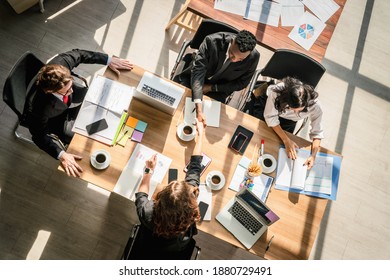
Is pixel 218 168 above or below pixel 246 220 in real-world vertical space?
above

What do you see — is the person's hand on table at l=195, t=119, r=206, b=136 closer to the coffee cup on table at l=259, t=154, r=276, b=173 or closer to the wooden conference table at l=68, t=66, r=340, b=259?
the wooden conference table at l=68, t=66, r=340, b=259

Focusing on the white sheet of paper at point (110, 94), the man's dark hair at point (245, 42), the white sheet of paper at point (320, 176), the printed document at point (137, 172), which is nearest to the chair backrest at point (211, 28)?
the man's dark hair at point (245, 42)

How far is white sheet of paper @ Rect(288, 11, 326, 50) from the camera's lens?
3.13 metres

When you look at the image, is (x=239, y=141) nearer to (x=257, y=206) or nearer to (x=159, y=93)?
(x=257, y=206)

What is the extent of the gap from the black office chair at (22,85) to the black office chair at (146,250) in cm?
111

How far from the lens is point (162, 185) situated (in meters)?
2.45

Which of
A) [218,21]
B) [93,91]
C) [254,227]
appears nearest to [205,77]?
[218,21]

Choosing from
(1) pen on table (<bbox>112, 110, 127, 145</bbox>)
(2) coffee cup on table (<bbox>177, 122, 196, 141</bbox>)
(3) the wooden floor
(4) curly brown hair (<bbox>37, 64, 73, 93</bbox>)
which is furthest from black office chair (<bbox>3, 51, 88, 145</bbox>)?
(2) coffee cup on table (<bbox>177, 122, 196, 141</bbox>)

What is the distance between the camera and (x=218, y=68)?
290 centimetres

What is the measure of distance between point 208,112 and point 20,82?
1293 mm

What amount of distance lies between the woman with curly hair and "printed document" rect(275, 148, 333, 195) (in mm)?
675

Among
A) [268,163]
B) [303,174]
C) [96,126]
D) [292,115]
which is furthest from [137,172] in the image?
[292,115]
